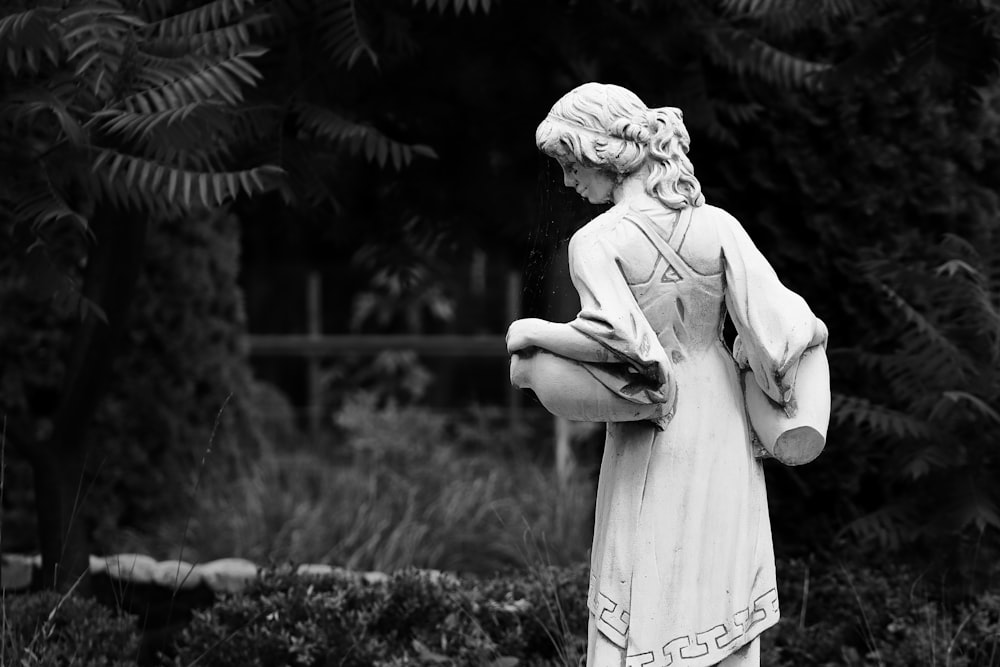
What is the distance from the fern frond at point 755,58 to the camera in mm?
6111

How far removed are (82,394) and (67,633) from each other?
146 centimetres

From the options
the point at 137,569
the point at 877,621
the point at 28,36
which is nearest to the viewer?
the point at 28,36

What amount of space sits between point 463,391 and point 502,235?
6978 mm

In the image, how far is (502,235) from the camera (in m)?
7.27

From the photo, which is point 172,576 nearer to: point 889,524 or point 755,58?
point 889,524

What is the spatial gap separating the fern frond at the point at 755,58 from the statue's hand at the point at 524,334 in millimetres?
2962

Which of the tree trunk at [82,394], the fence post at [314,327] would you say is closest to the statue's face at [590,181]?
the tree trunk at [82,394]

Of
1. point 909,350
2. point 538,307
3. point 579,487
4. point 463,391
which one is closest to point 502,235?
point 579,487

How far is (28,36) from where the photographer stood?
15.5 feet

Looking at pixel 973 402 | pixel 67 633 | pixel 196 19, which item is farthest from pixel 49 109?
pixel 973 402

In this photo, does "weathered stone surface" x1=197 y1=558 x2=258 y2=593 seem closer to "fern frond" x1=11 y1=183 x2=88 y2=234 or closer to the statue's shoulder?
"fern frond" x1=11 y1=183 x2=88 y2=234

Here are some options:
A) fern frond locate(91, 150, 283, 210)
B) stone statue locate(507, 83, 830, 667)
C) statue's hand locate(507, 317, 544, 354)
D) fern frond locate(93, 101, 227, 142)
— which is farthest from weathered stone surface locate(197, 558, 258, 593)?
statue's hand locate(507, 317, 544, 354)

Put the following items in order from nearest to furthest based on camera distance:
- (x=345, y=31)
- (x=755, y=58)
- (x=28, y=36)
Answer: (x=28, y=36), (x=345, y=31), (x=755, y=58)

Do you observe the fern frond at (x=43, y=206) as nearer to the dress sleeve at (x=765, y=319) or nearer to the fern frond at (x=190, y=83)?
the fern frond at (x=190, y=83)
